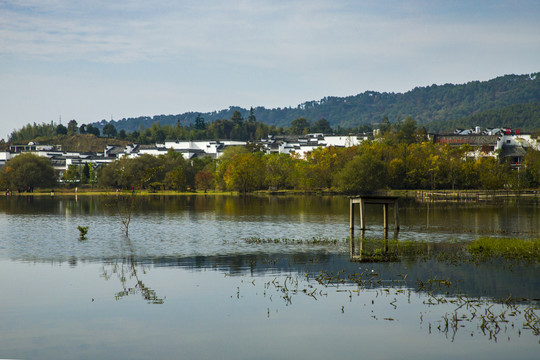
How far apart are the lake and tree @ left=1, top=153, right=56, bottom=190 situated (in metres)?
135

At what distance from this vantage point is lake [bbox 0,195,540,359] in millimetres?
19438

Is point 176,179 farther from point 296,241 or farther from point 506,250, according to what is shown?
point 506,250

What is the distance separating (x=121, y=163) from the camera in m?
174

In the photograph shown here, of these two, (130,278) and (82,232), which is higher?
(82,232)

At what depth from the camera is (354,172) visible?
137625 mm

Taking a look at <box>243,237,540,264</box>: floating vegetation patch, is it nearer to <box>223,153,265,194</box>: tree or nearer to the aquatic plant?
the aquatic plant

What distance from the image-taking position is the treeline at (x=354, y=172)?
139125 mm

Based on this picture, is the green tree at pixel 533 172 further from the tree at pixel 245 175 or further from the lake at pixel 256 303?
the lake at pixel 256 303

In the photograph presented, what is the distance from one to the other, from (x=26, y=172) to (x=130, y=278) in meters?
152

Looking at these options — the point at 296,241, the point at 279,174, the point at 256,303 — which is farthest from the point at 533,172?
the point at 256,303

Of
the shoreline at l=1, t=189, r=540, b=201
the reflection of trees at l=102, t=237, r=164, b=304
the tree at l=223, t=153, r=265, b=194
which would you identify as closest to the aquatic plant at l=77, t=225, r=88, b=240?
the reflection of trees at l=102, t=237, r=164, b=304

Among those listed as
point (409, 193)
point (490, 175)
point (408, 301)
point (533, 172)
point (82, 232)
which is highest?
point (533, 172)

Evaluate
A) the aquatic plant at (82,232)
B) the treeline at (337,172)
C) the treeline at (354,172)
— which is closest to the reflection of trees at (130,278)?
the aquatic plant at (82,232)

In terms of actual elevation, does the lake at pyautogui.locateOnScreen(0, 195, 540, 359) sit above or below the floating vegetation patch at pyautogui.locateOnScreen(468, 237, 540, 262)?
below
